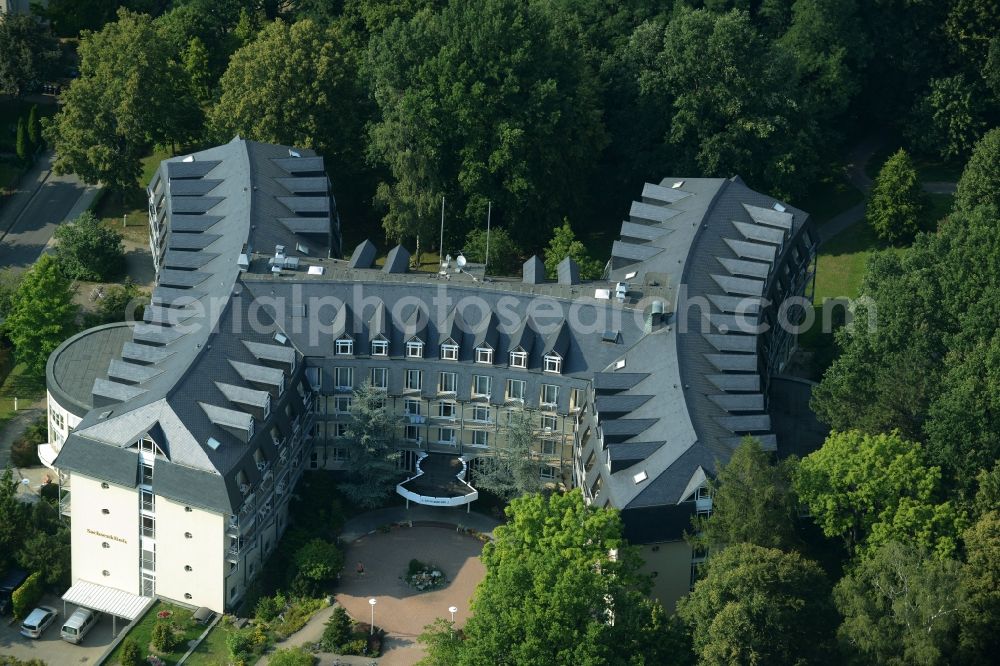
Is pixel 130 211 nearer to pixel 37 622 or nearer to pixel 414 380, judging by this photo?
pixel 414 380

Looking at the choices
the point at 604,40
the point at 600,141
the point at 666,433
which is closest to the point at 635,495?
the point at 666,433

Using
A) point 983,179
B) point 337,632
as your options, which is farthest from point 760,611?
point 983,179

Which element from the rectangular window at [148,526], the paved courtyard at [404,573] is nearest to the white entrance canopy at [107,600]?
the rectangular window at [148,526]

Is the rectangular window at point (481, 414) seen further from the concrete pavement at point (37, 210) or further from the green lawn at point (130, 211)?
the concrete pavement at point (37, 210)

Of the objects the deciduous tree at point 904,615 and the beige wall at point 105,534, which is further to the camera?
the beige wall at point 105,534

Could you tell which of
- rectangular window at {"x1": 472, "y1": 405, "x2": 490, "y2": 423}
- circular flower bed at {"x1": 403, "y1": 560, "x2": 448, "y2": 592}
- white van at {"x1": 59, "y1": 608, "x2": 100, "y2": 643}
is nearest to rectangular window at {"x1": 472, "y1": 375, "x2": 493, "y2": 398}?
rectangular window at {"x1": 472, "y1": 405, "x2": 490, "y2": 423}

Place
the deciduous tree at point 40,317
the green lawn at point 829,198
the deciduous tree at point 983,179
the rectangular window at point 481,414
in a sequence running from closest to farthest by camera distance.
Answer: the rectangular window at point 481,414
the deciduous tree at point 40,317
the deciduous tree at point 983,179
the green lawn at point 829,198
